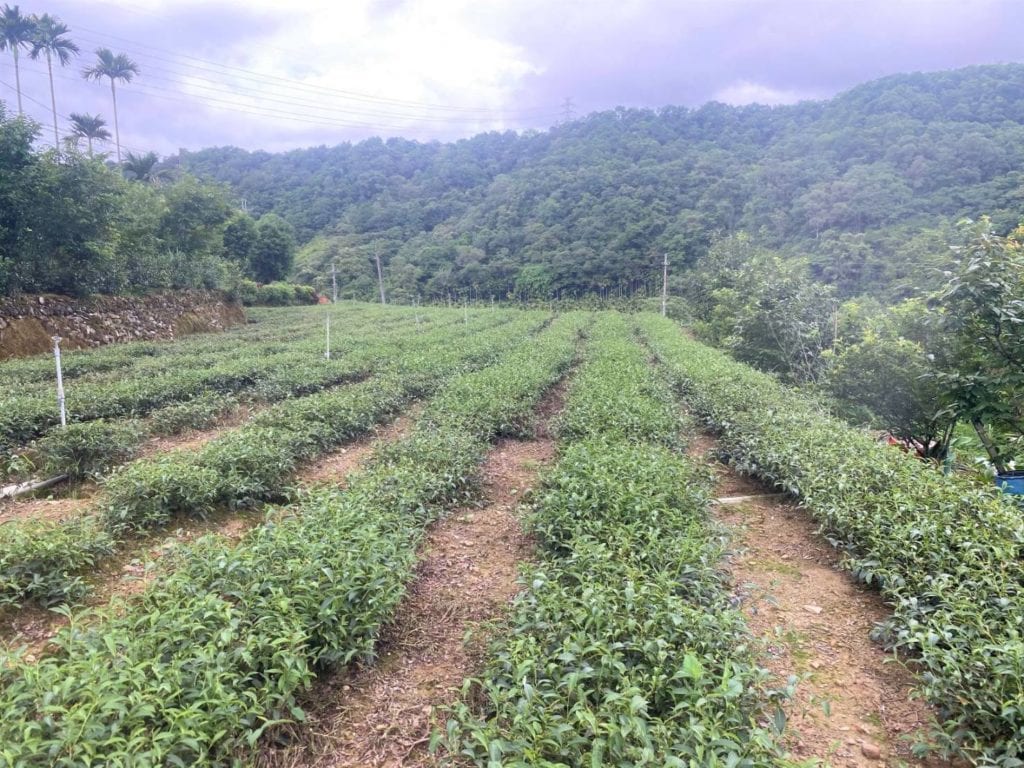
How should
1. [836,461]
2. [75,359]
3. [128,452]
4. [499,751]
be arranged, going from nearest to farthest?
[499,751], [836,461], [128,452], [75,359]

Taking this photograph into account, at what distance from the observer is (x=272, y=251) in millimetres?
46094

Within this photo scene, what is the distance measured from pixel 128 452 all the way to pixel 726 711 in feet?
25.4

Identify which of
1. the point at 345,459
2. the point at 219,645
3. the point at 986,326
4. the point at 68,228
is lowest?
the point at 345,459

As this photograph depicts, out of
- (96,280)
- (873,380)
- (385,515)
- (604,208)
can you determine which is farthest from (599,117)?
(385,515)

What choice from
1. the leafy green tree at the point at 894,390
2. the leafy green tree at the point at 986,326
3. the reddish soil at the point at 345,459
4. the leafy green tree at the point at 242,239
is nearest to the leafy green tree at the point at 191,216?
the leafy green tree at the point at 242,239

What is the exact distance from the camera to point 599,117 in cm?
9275

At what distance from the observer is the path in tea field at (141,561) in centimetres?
375

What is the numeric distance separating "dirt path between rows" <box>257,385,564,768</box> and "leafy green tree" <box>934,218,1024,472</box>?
5.85 m

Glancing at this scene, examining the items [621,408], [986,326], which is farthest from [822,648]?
[986,326]

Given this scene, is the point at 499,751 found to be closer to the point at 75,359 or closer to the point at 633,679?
the point at 633,679

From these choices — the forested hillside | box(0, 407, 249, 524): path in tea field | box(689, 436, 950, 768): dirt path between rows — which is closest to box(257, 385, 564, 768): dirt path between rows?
box(689, 436, 950, 768): dirt path between rows

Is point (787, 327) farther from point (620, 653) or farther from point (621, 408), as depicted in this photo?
point (620, 653)

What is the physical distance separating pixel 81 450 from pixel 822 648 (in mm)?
8179

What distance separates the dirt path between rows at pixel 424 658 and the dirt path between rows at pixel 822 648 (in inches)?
75.5
